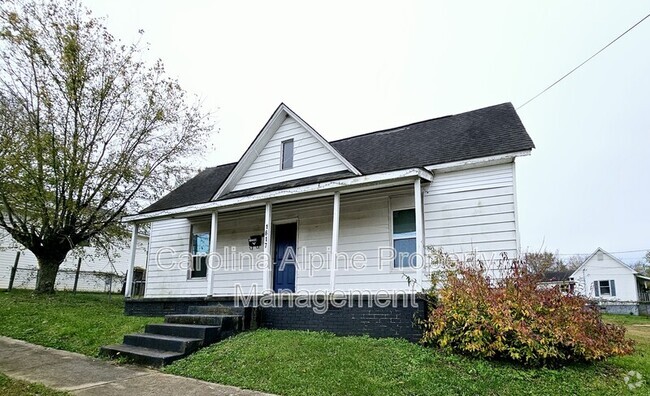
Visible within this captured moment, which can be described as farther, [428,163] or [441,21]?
[441,21]

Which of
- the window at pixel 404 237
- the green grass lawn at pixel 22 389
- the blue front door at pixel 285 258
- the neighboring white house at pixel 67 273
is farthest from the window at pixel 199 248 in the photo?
the neighboring white house at pixel 67 273

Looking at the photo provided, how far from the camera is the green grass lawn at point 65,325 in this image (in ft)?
25.8

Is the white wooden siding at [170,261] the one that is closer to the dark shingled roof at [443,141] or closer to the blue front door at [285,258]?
the blue front door at [285,258]

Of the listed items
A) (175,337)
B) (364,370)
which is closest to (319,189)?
(175,337)

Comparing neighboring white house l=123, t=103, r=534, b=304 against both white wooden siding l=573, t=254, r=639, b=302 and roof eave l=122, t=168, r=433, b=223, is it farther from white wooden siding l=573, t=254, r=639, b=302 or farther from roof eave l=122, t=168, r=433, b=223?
white wooden siding l=573, t=254, r=639, b=302

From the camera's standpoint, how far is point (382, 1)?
11.7m

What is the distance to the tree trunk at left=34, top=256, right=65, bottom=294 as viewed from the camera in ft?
44.9

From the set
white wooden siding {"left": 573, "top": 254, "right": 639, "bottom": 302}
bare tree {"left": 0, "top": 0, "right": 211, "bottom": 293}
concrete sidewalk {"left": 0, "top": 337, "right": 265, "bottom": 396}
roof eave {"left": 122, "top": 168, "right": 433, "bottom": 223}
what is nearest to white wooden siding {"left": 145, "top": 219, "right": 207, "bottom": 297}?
roof eave {"left": 122, "top": 168, "right": 433, "bottom": 223}

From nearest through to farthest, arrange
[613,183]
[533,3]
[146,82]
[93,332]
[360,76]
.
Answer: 1. [93,332]
2. [533,3]
3. [146,82]
4. [360,76]
5. [613,183]

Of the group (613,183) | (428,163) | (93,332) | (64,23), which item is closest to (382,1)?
(428,163)

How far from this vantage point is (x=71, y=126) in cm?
1345

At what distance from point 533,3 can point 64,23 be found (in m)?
14.2

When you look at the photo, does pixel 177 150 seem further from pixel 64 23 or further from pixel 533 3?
pixel 533 3

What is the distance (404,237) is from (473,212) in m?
1.63
